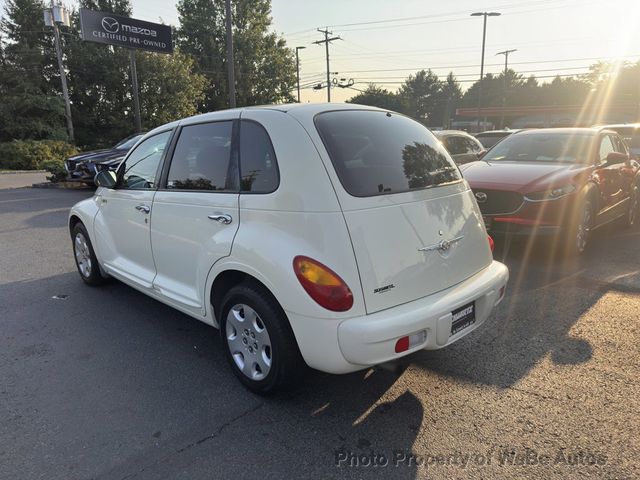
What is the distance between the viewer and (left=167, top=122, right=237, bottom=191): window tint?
3.18m

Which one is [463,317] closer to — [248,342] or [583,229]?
[248,342]

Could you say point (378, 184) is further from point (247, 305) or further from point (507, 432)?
point (507, 432)

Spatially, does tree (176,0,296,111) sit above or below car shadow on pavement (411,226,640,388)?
above

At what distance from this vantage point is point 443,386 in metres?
3.04

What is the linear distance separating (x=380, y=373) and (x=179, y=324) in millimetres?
1943

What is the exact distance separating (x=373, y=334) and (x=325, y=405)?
2.52 feet

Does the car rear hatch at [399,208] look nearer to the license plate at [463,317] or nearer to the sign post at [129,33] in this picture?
the license plate at [463,317]

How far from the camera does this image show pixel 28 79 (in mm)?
32344

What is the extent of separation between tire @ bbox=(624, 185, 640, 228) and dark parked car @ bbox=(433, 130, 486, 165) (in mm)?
3108

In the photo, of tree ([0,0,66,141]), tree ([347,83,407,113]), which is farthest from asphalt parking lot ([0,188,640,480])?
tree ([347,83,407,113])

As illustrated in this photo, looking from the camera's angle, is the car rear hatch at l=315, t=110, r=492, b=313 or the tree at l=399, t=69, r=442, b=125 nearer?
the car rear hatch at l=315, t=110, r=492, b=313

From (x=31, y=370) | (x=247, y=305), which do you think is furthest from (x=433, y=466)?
(x=31, y=370)

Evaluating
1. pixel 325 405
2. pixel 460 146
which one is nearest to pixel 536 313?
pixel 325 405

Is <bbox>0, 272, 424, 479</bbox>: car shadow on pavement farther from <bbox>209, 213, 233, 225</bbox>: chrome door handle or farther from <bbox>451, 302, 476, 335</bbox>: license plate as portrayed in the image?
<bbox>209, 213, 233, 225</bbox>: chrome door handle
